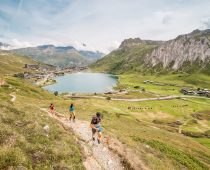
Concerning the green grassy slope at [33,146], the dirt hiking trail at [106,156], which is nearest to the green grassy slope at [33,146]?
the green grassy slope at [33,146]

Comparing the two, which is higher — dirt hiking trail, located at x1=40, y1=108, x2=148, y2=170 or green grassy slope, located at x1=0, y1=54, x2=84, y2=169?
→ green grassy slope, located at x1=0, y1=54, x2=84, y2=169

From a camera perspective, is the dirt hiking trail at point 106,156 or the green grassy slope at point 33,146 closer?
the green grassy slope at point 33,146

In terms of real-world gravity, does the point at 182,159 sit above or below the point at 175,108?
above

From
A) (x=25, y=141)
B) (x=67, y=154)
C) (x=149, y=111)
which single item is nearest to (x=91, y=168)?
(x=67, y=154)

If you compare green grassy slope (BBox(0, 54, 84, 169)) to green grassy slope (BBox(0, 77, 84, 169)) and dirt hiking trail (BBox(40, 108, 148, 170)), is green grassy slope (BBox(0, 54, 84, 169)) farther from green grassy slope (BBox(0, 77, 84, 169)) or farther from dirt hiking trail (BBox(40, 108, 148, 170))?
dirt hiking trail (BBox(40, 108, 148, 170))

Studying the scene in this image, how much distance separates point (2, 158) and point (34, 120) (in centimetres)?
1258

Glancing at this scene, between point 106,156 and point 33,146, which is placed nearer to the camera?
point 33,146

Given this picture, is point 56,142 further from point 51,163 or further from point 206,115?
point 206,115

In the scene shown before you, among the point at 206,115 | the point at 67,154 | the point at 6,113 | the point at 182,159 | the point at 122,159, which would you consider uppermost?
the point at 6,113

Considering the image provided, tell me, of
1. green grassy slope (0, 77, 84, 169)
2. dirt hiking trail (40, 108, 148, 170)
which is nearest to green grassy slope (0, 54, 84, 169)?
green grassy slope (0, 77, 84, 169)

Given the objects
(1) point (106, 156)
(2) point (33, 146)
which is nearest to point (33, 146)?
(2) point (33, 146)

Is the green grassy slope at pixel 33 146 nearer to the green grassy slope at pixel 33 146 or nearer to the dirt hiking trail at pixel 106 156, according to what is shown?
the green grassy slope at pixel 33 146

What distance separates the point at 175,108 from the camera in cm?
19500

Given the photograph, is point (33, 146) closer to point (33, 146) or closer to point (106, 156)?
point (33, 146)
